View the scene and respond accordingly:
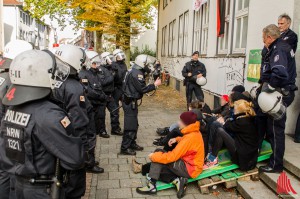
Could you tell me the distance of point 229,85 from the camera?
8.91 meters

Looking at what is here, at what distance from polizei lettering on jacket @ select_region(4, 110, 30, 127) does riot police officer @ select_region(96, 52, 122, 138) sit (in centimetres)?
458

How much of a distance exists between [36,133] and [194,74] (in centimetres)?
818

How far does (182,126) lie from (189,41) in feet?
32.9

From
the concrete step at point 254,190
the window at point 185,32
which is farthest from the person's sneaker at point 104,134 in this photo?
the window at point 185,32

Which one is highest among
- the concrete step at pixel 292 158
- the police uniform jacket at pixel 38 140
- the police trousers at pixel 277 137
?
the police uniform jacket at pixel 38 140

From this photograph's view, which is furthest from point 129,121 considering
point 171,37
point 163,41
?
point 163,41

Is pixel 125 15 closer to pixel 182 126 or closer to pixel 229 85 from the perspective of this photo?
pixel 229 85

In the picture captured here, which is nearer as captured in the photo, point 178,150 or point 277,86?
point 277,86

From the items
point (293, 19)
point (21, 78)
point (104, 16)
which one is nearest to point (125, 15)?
point (104, 16)

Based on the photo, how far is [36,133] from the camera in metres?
2.33

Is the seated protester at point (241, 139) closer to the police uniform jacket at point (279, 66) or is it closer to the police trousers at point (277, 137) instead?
the police trousers at point (277, 137)

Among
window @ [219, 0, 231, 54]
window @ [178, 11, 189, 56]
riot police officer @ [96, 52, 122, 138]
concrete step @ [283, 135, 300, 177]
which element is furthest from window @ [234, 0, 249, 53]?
window @ [178, 11, 189, 56]

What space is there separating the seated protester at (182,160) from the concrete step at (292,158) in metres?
1.23

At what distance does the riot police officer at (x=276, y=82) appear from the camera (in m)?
4.36
